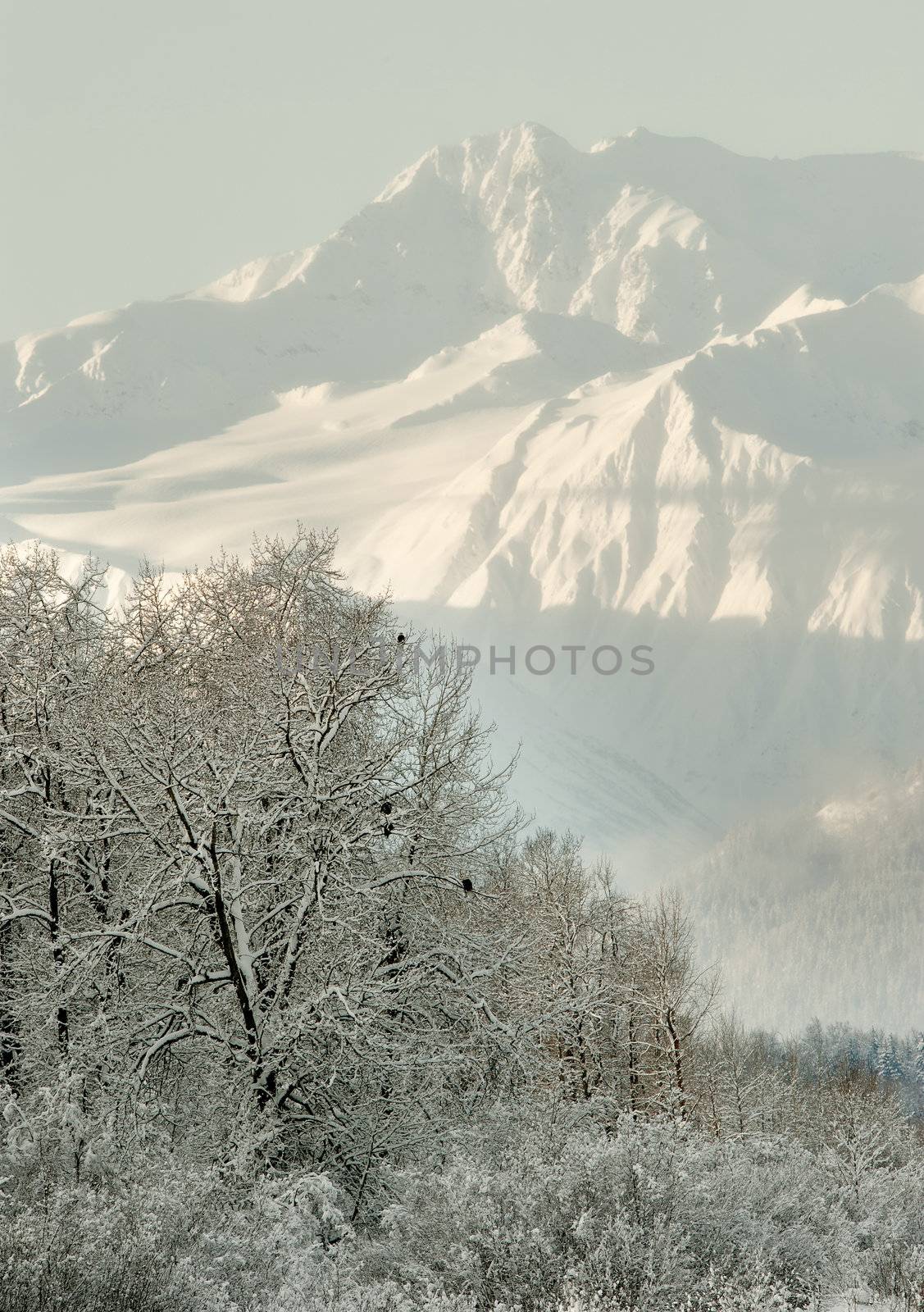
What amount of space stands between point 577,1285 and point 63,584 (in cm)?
1734

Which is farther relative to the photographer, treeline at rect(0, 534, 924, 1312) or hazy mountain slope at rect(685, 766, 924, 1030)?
hazy mountain slope at rect(685, 766, 924, 1030)

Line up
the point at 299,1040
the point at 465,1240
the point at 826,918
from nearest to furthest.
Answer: the point at 465,1240
the point at 299,1040
the point at 826,918

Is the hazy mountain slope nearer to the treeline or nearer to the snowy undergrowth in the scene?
the treeline

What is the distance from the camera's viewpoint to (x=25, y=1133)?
42.4 ft

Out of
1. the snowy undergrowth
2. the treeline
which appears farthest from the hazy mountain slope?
the snowy undergrowth

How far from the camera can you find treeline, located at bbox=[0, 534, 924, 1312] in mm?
11047

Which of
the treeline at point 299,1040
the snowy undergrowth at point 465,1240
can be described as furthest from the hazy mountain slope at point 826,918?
the snowy undergrowth at point 465,1240

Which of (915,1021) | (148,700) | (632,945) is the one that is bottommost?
(915,1021)

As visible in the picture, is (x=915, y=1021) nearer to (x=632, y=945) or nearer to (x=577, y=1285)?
(x=632, y=945)

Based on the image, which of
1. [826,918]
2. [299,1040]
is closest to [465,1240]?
[299,1040]

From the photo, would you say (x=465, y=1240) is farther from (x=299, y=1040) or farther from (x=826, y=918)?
(x=826, y=918)

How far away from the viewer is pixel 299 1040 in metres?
16.0

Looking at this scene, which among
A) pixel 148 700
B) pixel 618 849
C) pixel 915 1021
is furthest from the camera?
pixel 618 849


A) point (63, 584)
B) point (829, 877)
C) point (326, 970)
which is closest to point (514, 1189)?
point (326, 970)
